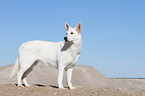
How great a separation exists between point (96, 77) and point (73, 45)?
24.1 m

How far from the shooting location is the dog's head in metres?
9.15

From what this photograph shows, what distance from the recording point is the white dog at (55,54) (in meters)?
9.41

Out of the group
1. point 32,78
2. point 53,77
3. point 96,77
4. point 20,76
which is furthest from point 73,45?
point 96,77

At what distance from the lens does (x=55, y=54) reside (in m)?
10.1

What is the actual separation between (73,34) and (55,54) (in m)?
1.63

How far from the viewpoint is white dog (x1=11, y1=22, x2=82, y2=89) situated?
9.41m

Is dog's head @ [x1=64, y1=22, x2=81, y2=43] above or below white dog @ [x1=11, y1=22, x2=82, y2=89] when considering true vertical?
above

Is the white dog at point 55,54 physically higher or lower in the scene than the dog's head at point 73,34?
lower

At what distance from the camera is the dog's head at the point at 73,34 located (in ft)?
30.0

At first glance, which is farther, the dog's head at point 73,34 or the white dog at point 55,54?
the white dog at point 55,54

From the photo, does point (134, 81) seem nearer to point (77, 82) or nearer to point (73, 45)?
point (77, 82)

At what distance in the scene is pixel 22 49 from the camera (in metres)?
10.7

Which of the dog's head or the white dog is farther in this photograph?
the white dog

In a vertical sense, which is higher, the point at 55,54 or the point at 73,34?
the point at 73,34
